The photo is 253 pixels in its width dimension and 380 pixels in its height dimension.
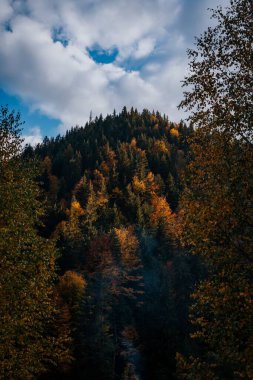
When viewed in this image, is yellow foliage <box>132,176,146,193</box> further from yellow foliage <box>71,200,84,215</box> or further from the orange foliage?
the orange foliage

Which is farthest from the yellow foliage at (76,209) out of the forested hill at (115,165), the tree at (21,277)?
the tree at (21,277)

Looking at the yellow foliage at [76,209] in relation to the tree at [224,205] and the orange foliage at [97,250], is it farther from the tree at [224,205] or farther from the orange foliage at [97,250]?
the tree at [224,205]

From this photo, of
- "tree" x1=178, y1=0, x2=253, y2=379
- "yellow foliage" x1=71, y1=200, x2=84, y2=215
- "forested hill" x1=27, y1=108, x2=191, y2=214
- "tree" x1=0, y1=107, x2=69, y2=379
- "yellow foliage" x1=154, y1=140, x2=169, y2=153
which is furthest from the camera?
"yellow foliage" x1=154, y1=140, x2=169, y2=153

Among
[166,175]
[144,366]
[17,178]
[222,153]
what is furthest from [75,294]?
[166,175]

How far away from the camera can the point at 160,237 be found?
85.1 meters

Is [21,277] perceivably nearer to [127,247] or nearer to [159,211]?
[127,247]

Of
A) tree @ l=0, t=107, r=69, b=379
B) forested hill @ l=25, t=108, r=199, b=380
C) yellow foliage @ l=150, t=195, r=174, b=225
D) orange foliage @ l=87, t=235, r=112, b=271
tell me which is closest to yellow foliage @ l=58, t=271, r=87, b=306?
forested hill @ l=25, t=108, r=199, b=380

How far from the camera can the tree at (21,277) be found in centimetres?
1493

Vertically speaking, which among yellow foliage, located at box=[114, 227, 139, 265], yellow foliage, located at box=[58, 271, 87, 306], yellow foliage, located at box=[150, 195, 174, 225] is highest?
yellow foliage, located at box=[150, 195, 174, 225]

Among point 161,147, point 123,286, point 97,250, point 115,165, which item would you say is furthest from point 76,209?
point 161,147

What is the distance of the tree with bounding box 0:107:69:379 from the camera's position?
14.9 meters

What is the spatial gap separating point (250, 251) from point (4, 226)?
11.6 meters

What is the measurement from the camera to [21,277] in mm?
16031

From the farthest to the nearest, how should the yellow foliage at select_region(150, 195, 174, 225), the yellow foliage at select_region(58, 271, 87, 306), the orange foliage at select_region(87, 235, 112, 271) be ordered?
the yellow foliage at select_region(150, 195, 174, 225), the orange foliage at select_region(87, 235, 112, 271), the yellow foliage at select_region(58, 271, 87, 306)
